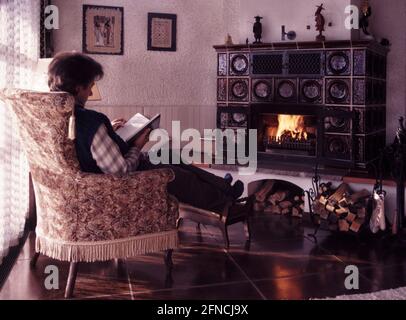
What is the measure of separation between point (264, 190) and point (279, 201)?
24 centimetres

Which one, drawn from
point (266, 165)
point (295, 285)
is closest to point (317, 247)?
point (295, 285)

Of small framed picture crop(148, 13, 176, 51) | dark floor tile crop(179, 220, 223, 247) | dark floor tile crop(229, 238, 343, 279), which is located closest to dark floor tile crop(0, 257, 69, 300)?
dark floor tile crop(179, 220, 223, 247)

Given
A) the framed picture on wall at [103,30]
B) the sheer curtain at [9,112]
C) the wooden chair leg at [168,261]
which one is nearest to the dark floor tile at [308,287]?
the wooden chair leg at [168,261]

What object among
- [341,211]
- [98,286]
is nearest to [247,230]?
[341,211]

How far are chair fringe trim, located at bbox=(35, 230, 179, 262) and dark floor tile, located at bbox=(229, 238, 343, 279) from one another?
0.63 m

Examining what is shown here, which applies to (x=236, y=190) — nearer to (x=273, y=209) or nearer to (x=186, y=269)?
(x=186, y=269)

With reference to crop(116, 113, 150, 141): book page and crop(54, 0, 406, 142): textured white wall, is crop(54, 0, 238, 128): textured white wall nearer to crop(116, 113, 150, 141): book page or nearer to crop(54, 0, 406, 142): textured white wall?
crop(54, 0, 406, 142): textured white wall

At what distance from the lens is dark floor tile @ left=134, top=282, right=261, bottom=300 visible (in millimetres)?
2844

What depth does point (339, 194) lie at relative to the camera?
436 centimetres

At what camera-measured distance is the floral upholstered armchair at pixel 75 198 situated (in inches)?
105

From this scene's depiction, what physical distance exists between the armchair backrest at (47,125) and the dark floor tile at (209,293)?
0.83 metres

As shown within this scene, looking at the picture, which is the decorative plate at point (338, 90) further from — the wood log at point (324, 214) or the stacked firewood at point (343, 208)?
the wood log at point (324, 214)
